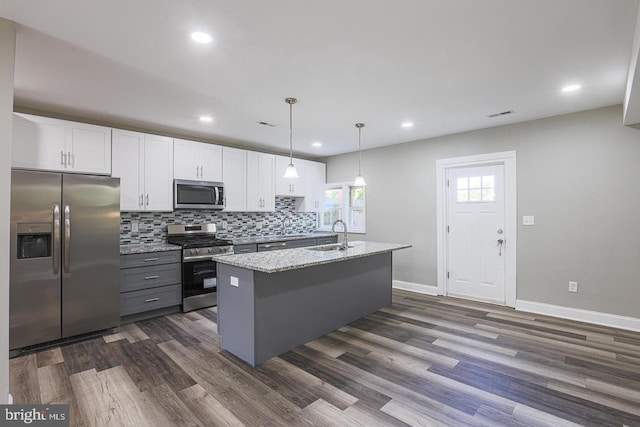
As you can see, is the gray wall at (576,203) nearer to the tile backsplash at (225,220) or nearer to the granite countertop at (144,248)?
the tile backsplash at (225,220)

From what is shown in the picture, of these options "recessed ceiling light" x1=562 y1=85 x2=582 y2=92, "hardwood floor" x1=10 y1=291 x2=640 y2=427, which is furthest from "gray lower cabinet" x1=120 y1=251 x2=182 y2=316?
"recessed ceiling light" x1=562 y1=85 x2=582 y2=92

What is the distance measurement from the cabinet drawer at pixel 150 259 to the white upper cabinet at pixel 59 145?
105 centimetres

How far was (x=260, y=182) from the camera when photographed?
536 centimetres

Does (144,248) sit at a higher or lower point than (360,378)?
higher

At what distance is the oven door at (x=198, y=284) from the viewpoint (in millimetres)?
4129

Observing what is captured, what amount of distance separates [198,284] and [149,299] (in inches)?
23.6

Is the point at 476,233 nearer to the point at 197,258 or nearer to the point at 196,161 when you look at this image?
the point at 197,258

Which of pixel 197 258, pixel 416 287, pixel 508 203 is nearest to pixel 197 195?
pixel 197 258

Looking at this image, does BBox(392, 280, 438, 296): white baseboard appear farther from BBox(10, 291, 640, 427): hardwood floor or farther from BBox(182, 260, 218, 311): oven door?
BBox(182, 260, 218, 311): oven door

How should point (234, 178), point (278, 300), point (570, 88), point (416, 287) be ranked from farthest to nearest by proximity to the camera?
1. point (416, 287)
2. point (234, 178)
3. point (570, 88)
4. point (278, 300)

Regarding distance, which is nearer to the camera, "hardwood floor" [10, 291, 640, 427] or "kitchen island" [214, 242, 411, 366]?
"hardwood floor" [10, 291, 640, 427]

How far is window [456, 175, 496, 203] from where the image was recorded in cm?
446

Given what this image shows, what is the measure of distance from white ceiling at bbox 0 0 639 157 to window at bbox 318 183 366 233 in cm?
229

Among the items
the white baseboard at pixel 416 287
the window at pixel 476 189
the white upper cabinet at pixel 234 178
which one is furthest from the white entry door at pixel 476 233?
the white upper cabinet at pixel 234 178
